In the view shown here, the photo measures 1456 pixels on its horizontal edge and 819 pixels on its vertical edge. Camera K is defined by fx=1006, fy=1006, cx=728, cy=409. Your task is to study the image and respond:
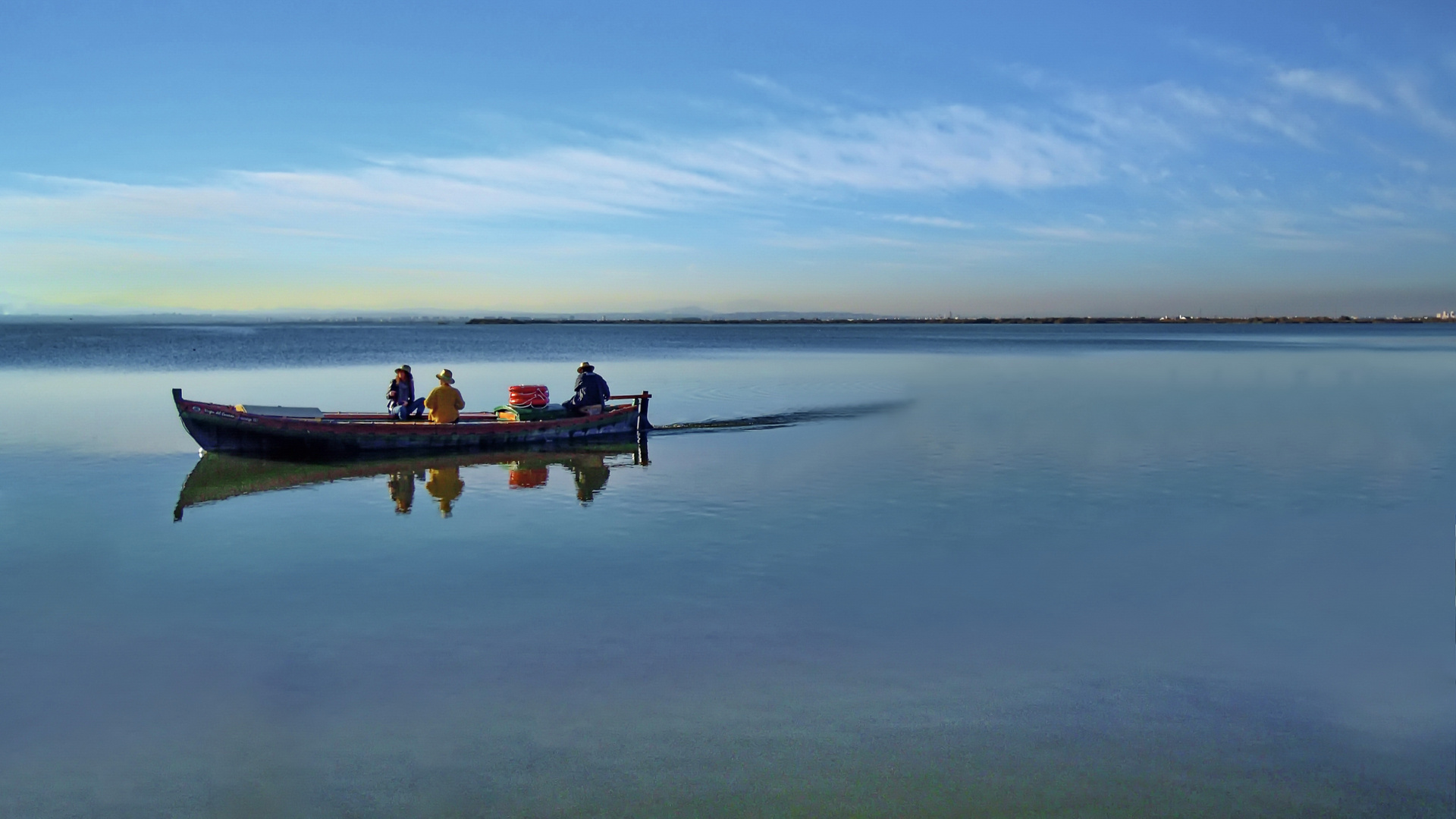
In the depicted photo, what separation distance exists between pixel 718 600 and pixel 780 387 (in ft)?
117

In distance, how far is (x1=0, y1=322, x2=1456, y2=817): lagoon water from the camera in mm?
6832

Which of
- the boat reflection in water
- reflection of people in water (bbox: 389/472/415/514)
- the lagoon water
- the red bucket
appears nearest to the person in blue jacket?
the red bucket

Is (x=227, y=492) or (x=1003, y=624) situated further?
(x=227, y=492)

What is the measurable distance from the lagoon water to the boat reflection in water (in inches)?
8.1

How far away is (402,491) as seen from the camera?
18.5 meters

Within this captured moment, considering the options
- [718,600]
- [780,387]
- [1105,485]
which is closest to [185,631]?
[718,600]

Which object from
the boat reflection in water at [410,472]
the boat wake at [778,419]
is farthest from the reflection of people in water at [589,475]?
the boat wake at [778,419]

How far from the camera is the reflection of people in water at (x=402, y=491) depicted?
55.1ft

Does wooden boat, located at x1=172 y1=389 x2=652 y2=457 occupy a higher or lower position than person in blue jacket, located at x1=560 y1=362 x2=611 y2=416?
lower

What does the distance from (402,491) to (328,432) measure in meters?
4.45

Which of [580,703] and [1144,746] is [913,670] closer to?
[1144,746]

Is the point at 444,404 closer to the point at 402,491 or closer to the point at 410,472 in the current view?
the point at 410,472

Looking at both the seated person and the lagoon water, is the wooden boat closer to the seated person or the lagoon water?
the seated person

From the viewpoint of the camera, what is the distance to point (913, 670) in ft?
28.9
